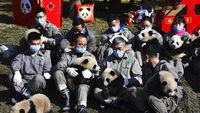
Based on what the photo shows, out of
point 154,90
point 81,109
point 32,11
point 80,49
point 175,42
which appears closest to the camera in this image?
point 154,90

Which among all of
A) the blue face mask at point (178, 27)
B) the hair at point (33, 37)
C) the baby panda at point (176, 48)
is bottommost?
the baby panda at point (176, 48)

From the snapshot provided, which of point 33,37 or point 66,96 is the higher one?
point 33,37

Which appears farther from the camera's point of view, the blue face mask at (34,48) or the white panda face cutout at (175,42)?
the white panda face cutout at (175,42)

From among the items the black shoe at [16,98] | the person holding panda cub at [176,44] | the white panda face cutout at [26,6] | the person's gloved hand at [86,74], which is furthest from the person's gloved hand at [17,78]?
the white panda face cutout at [26,6]

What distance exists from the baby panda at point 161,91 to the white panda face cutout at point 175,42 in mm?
1407

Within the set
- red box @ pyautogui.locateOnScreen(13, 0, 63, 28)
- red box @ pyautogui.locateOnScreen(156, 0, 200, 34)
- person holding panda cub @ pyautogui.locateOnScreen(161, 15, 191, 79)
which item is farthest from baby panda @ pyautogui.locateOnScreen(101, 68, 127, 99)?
red box @ pyautogui.locateOnScreen(13, 0, 63, 28)

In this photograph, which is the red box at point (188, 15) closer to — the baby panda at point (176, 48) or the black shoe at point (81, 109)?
the baby panda at point (176, 48)

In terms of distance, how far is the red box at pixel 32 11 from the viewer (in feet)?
32.6

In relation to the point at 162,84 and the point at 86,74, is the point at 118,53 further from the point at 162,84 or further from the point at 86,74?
the point at 162,84

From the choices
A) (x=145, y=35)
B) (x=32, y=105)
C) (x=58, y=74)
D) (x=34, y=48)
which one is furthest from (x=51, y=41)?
(x=32, y=105)

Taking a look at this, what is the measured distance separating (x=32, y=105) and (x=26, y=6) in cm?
496

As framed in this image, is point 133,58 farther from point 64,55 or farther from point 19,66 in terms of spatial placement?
point 19,66

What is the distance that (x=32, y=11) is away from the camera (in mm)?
10008

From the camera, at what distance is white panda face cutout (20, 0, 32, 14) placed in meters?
10.0
